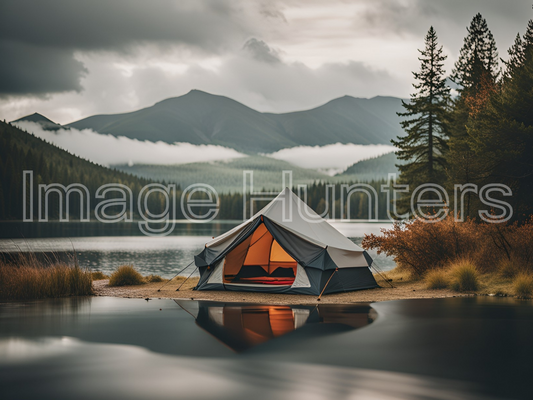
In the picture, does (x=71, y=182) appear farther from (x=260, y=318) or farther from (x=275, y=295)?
(x=260, y=318)

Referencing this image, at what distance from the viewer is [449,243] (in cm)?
1745

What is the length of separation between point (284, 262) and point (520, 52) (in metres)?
15.1

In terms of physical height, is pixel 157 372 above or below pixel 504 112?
below

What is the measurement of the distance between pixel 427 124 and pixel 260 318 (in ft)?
80.8

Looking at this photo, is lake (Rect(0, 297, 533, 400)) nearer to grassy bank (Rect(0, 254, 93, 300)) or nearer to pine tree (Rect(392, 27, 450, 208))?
grassy bank (Rect(0, 254, 93, 300))

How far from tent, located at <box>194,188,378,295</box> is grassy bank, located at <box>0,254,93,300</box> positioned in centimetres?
342

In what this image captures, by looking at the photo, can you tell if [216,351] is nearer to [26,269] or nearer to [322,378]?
[322,378]

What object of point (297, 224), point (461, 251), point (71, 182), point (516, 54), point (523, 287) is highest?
point (71, 182)

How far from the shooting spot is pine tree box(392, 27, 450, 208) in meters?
30.2

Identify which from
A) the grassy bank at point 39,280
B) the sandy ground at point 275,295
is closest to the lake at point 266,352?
the sandy ground at point 275,295

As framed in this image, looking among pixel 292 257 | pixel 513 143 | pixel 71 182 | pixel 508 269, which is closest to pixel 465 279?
pixel 508 269

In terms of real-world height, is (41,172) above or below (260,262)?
above

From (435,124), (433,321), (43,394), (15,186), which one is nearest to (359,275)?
(433,321)

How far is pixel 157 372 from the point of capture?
6.34m
